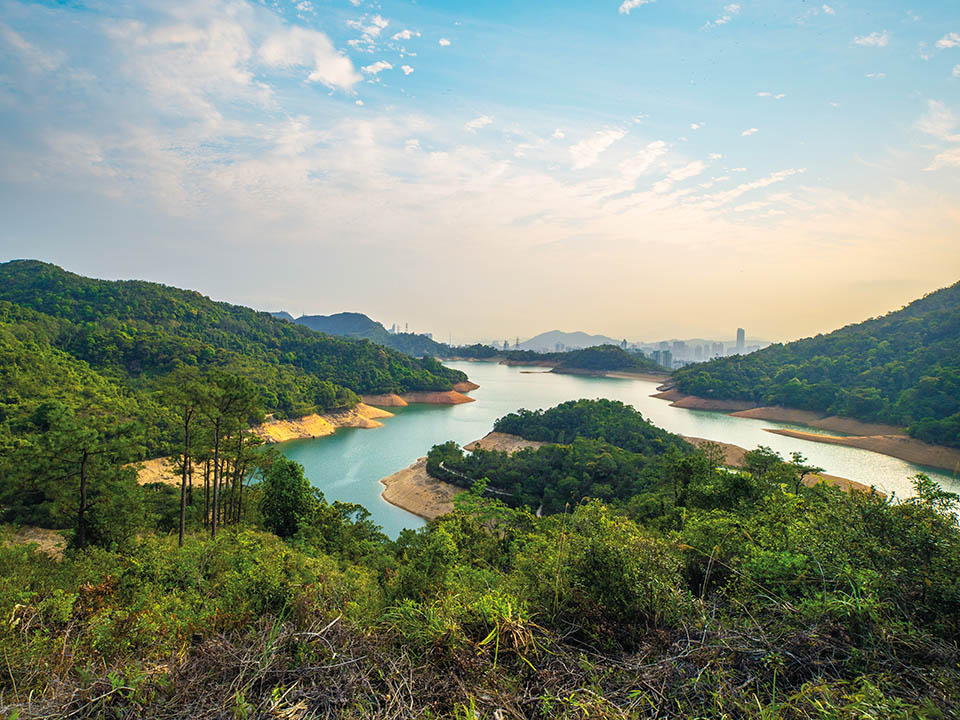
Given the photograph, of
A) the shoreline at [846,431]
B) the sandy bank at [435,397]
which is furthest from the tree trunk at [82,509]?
the sandy bank at [435,397]

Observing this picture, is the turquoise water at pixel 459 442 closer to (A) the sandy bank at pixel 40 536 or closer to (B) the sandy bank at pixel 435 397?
(B) the sandy bank at pixel 435 397

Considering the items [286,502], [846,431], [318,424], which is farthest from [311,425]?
[846,431]

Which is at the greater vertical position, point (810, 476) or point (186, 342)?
point (186, 342)

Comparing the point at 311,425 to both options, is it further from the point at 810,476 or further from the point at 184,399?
the point at 810,476

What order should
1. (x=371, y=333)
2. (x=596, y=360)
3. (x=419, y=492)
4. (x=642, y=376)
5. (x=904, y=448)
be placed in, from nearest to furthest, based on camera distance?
(x=419, y=492), (x=904, y=448), (x=642, y=376), (x=596, y=360), (x=371, y=333)

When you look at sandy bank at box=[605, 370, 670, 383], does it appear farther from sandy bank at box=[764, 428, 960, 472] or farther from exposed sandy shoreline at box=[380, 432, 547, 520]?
exposed sandy shoreline at box=[380, 432, 547, 520]

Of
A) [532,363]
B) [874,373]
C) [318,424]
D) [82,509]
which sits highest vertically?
[874,373]
